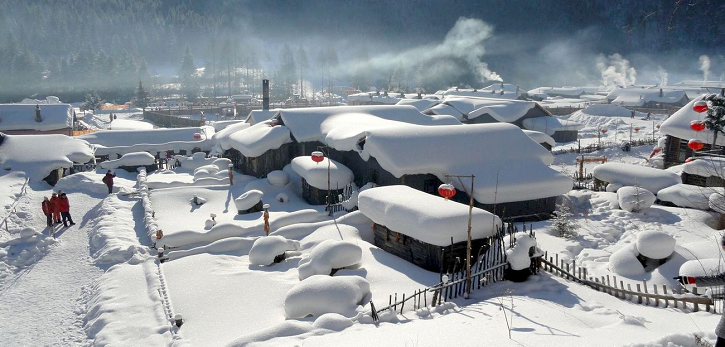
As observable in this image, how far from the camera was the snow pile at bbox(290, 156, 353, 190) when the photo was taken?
83.6ft

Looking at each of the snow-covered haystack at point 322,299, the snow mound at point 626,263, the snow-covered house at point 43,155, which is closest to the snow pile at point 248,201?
the snow-covered haystack at point 322,299

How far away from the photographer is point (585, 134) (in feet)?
192

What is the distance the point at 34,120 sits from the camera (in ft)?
149

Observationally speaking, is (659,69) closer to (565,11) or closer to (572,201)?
(565,11)

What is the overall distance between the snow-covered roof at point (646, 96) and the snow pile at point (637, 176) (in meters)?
62.7

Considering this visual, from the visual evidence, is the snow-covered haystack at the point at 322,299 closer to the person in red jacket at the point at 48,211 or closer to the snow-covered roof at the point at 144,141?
the person in red jacket at the point at 48,211

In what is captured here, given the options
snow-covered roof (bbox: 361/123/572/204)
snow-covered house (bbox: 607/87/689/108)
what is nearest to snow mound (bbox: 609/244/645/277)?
snow-covered roof (bbox: 361/123/572/204)

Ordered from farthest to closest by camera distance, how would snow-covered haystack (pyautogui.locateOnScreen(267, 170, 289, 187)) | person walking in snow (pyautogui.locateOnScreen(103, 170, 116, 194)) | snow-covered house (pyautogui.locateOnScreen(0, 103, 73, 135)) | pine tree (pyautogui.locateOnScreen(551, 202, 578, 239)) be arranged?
1. snow-covered house (pyautogui.locateOnScreen(0, 103, 73, 135))
2. snow-covered haystack (pyautogui.locateOnScreen(267, 170, 289, 187))
3. person walking in snow (pyautogui.locateOnScreen(103, 170, 116, 194))
4. pine tree (pyautogui.locateOnScreen(551, 202, 578, 239))

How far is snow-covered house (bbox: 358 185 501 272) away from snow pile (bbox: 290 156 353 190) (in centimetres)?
738

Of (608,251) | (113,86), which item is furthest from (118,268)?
(113,86)

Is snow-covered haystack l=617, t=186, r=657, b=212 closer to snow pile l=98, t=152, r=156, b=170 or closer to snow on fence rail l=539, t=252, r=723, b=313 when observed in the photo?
snow on fence rail l=539, t=252, r=723, b=313

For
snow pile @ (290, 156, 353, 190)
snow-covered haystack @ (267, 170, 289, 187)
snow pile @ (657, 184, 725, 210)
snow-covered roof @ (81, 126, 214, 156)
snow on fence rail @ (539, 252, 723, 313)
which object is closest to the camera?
snow on fence rail @ (539, 252, 723, 313)

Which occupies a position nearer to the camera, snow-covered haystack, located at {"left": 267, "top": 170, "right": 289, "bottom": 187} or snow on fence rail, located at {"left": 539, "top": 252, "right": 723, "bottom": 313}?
snow on fence rail, located at {"left": 539, "top": 252, "right": 723, "bottom": 313}

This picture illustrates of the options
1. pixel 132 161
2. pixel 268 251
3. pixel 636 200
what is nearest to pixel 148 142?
pixel 132 161
